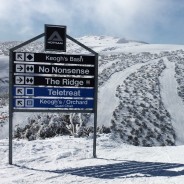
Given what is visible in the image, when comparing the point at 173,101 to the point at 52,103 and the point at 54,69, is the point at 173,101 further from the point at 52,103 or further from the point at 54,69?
the point at 54,69

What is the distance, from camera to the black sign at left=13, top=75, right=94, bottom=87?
11078 mm

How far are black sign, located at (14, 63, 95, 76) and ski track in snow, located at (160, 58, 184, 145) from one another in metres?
14.9

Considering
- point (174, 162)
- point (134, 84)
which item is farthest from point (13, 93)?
point (134, 84)

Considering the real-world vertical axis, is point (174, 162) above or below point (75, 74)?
below

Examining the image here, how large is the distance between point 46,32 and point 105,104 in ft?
66.4

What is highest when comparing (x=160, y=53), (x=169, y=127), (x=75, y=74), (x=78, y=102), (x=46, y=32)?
(x=160, y=53)

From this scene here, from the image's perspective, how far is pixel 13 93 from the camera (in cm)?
1109

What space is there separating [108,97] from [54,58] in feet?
73.6

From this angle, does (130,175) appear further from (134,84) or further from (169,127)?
(134,84)

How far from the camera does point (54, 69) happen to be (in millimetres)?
11281

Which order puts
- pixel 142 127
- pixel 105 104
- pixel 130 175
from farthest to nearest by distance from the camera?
pixel 105 104
pixel 142 127
pixel 130 175

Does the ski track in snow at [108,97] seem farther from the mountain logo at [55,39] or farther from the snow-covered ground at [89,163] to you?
the mountain logo at [55,39]

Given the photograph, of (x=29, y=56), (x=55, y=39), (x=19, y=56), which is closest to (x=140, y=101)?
(x=55, y=39)

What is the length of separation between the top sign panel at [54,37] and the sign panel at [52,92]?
1139 mm
